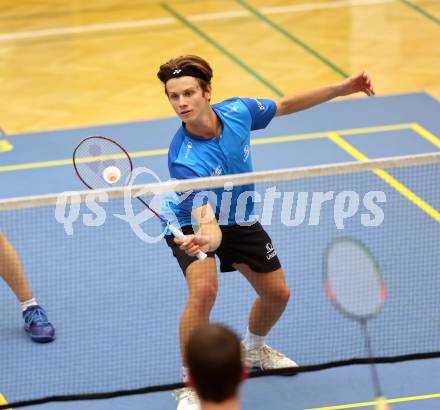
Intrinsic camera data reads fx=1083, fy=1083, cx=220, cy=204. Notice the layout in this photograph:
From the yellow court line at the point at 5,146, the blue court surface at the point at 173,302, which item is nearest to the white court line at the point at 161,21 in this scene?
the yellow court line at the point at 5,146

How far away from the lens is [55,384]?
250 inches

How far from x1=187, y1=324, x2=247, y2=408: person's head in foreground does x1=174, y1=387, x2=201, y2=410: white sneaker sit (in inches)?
98.0

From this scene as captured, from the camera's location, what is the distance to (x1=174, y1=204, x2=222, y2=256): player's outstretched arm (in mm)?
5504

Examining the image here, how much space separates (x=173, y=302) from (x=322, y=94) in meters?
1.82

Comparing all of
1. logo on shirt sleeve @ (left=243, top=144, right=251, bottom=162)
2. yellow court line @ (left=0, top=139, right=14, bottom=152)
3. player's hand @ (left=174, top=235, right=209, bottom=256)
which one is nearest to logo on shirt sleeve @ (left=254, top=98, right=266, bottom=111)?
logo on shirt sleeve @ (left=243, top=144, right=251, bottom=162)

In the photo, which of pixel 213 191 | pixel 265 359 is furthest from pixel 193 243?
pixel 265 359

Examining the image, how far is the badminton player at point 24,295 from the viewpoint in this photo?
6.81 meters

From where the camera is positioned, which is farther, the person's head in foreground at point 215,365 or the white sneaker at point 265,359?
the white sneaker at point 265,359

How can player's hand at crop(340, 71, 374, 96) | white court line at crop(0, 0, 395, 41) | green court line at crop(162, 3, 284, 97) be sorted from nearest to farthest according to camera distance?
1. player's hand at crop(340, 71, 374, 96)
2. green court line at crop(162, 3, 284, 97)
3. white court line at crop(0, 0, 395, 41)

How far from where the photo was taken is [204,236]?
5.53m

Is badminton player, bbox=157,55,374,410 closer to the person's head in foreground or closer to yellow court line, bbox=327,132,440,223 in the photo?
the person's head in foreground

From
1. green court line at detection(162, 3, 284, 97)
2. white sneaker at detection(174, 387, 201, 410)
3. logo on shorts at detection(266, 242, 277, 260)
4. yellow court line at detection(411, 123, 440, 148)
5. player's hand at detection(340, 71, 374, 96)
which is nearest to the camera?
white sneaker at detection(174, 387, 201, 410)

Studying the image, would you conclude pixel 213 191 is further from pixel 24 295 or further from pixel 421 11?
pixel 421 11

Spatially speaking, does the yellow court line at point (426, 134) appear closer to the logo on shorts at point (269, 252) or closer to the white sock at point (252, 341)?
the white sock at point (252, 341)
